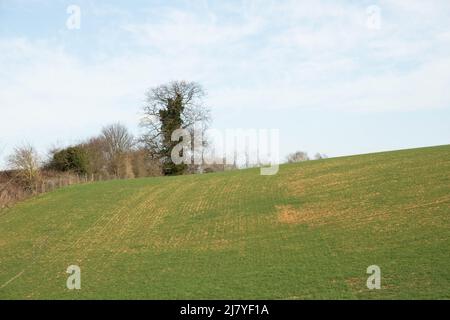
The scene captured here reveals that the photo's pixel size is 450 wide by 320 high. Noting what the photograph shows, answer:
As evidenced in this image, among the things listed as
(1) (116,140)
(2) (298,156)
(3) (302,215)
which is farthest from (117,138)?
(3) (302,215)

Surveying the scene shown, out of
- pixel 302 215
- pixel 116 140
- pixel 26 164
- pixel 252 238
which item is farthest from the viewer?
pixel 116 140

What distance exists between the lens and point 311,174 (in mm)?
36656

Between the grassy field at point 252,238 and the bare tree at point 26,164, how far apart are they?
13.6m

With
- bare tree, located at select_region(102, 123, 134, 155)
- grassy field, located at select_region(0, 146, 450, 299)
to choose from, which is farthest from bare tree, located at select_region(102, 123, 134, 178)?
grassy field, located at select_region(0, 146, 450, 299)

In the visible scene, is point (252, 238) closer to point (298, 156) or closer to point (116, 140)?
point (116, 140)

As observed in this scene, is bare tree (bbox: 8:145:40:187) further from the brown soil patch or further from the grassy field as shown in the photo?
the brown soil patch

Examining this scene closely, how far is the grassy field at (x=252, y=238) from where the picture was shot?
52.1ft

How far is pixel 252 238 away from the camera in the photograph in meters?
22.1

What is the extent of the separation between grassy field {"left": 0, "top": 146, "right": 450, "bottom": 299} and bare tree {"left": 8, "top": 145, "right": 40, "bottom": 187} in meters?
13.6

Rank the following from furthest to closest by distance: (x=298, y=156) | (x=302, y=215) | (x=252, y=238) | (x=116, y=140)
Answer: (x=298, y=156), (x=116, y=140), (x=302, y=215), (x=252, y=238)

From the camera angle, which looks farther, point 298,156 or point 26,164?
point 298,156

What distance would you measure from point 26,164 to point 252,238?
1454 inches

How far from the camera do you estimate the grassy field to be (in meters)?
15.9
